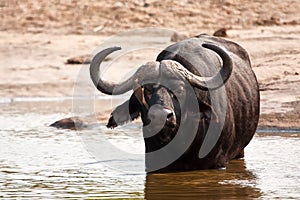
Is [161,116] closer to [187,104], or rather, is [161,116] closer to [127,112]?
[187,104]

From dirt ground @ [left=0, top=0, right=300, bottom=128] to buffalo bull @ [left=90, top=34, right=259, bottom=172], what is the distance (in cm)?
479

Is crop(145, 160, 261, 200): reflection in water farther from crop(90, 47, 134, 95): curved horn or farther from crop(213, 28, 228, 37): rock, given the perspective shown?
crop(213, 28, 228, 37): rock

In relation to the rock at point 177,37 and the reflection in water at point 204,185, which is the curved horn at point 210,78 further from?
the rock at point 177,37

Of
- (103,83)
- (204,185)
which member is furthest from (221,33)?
(204,185)

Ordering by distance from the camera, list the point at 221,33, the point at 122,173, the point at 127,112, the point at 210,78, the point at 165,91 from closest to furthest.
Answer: the point at 165,91, the point at 210,78, the point at 127,112, the point at 122,173, the point at 221,33

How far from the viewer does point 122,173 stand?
9.00 metres

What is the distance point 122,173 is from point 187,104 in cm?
111

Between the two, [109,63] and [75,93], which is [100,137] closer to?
[75,93]

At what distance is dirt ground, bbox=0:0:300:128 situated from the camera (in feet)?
54.3

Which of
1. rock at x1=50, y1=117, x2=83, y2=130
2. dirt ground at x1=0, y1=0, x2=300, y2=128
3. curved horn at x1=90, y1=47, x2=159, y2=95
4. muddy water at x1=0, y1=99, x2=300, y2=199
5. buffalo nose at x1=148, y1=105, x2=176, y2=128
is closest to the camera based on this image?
buffalo nose at x1=148, y1=105, x2=176, y2=128

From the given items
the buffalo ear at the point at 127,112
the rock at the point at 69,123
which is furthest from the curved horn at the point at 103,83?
the rock at the point at 69,123

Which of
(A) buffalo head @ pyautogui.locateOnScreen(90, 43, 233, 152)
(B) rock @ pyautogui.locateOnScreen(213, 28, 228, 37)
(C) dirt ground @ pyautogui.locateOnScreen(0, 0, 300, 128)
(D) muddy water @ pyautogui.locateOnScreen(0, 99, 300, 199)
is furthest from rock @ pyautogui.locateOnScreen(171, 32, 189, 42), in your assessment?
(A) buffalo head @ pyautogui.locateOnScreen(90, 43, 233, 152)

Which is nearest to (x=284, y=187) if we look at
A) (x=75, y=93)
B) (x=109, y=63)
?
(x=75, y=93)

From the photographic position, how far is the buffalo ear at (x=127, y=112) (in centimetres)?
851
